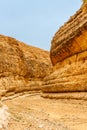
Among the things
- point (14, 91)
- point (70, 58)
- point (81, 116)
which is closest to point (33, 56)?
point (14, 91)

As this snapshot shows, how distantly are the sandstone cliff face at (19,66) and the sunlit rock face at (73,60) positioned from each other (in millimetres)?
11023

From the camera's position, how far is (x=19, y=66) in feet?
117

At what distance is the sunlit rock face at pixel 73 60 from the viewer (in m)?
14.7

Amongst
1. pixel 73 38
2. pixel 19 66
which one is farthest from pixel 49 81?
pixel 19 66

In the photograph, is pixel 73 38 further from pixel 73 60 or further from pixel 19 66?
pixel 19 66

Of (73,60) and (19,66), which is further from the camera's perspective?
(19,66)

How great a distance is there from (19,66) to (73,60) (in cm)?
1896

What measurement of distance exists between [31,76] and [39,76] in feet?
5.38

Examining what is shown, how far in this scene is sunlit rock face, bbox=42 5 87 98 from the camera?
1466 cm

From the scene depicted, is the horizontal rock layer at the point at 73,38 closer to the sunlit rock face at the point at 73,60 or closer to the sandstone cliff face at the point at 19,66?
the sunlit rock face at the point at 73,60

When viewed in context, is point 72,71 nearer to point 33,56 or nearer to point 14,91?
point 14,91

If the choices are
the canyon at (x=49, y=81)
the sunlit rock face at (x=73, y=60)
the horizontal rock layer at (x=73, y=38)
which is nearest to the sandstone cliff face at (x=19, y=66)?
the canyon at (x=49, y=81)

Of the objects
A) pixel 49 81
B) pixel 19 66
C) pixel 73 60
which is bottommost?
pixel 49 81

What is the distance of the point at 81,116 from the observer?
977 cm
